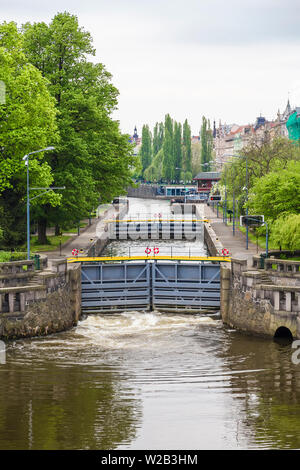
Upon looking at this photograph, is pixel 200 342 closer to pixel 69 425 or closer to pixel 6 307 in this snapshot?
pixel 6 307

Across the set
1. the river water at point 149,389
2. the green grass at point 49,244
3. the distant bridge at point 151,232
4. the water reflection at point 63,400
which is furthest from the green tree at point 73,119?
the distant bridge at point 151,232

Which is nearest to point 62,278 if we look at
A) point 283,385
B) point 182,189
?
point 283,385

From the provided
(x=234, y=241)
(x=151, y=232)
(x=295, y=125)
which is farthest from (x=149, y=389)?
(x=295, y=125)

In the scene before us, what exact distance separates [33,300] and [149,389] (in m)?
11.6

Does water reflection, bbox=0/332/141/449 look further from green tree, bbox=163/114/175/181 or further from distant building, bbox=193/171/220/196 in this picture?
green tree, bbox=163/114/175/181

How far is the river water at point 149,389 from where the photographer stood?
24.7m

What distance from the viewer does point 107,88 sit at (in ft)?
212

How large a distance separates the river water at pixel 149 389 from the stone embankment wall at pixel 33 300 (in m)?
0.84

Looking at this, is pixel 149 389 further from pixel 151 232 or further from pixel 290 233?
pixel 151 232

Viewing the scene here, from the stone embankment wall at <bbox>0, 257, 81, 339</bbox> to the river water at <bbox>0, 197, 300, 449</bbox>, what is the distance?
84cm

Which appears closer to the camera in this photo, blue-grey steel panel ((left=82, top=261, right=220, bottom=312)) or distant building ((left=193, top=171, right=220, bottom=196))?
blue-grey steel panel ((left=82, top=261, right=220, bottom=312))

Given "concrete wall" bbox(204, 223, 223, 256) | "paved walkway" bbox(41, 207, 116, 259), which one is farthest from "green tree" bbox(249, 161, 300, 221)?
"paved walkway" bbox(41, 207, 116, 259)

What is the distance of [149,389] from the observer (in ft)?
99.3

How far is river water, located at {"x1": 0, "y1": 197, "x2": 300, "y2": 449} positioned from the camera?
24703mm
